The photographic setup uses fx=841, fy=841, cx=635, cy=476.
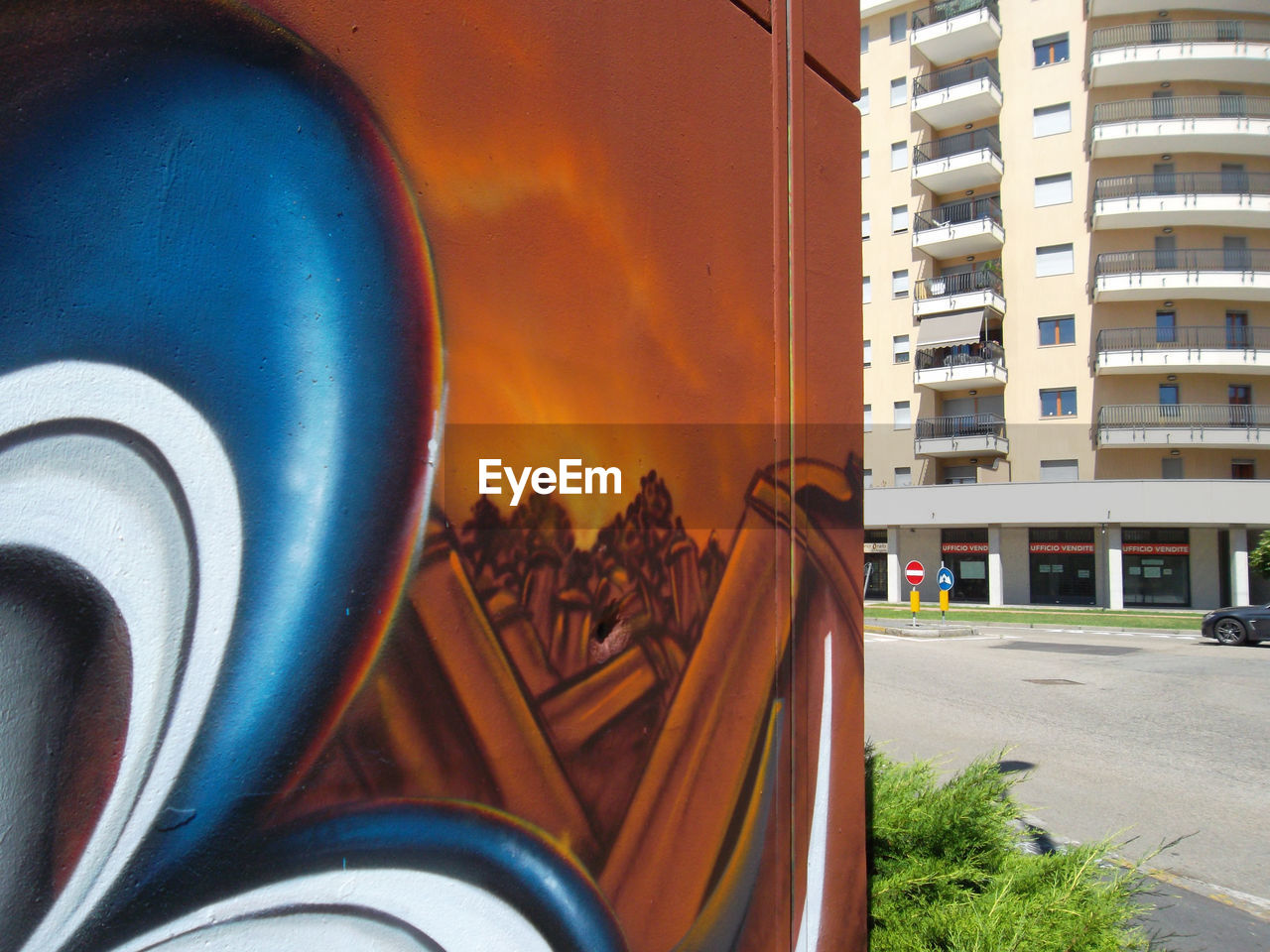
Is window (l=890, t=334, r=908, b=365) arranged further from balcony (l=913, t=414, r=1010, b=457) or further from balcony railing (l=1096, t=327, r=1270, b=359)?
balcony railing (l=1096, t=327, r=1270, b=359)

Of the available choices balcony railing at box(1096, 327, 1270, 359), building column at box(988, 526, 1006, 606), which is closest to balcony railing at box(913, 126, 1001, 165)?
balcony railing at box(1096, 327, 1270, 359)

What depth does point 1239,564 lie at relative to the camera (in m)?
28.6

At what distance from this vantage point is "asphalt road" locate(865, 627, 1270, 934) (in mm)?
5816

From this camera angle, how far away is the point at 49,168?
1.41 m

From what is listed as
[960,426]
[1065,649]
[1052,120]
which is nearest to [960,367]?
[960,426]

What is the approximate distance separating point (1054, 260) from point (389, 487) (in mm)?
36523

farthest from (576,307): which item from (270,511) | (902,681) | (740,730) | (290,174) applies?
(902,681)

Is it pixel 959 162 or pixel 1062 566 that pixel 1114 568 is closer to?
pixel 1062 566

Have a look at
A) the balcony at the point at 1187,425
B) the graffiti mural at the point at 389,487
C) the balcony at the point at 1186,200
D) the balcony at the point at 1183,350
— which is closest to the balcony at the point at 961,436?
the balcony at the point at 1187,425

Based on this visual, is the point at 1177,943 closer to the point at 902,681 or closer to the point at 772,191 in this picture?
the point at 772,191

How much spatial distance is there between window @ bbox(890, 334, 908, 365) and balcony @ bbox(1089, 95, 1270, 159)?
958 cm

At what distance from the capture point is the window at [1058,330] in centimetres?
3253

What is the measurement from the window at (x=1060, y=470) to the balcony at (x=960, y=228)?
9033 millimetres

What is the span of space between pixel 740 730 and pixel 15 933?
1.86m
